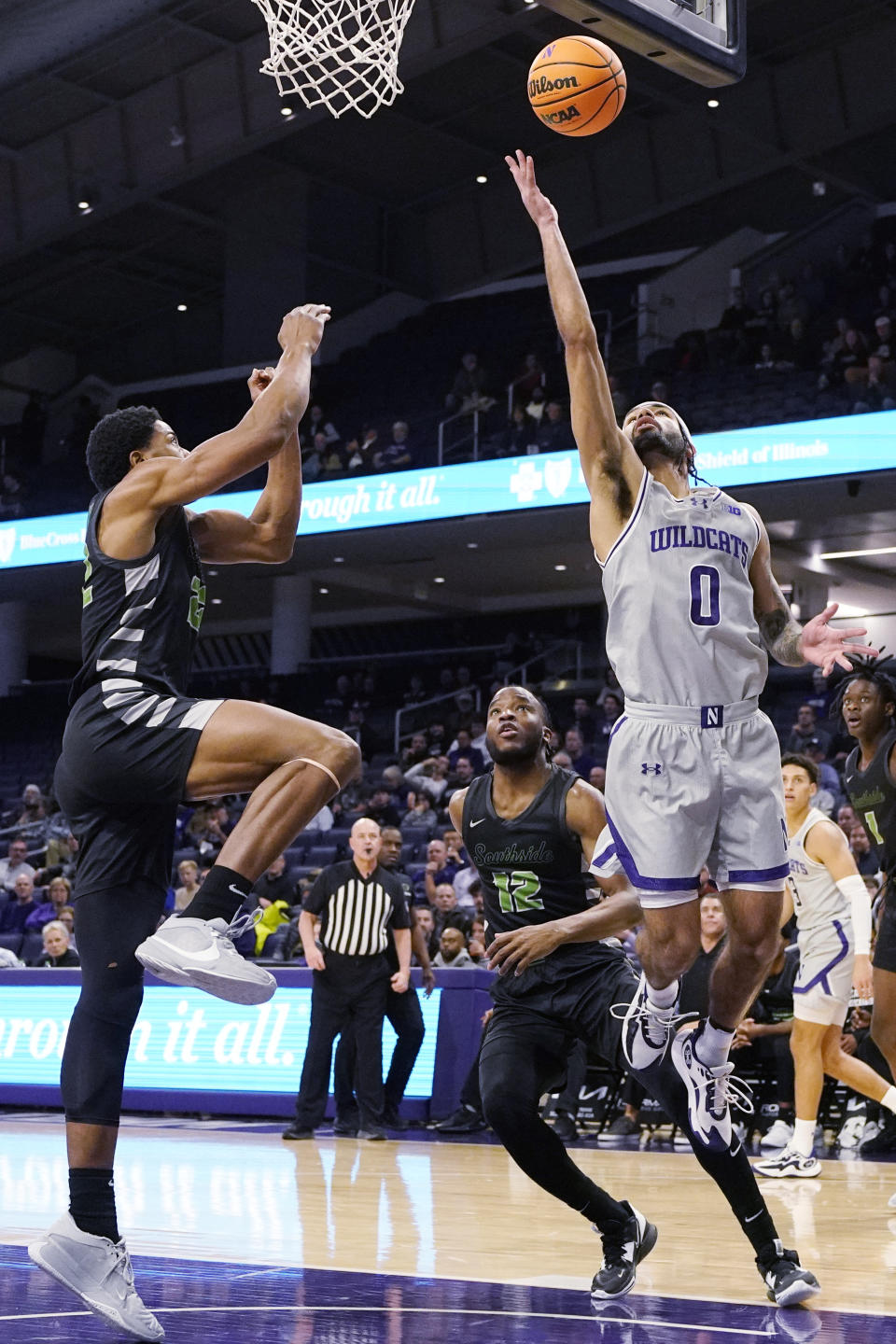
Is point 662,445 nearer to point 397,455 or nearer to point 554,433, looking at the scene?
point 554,433

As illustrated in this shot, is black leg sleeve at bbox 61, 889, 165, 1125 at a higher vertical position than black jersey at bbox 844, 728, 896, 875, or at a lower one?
lower

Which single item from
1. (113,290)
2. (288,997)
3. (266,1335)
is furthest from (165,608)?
(113,290)

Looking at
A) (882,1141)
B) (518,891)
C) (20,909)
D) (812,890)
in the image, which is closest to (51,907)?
(20,909)

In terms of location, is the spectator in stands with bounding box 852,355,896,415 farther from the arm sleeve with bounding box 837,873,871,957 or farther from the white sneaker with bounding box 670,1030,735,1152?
the white sneaker with bounding box 670,1030,735,1152

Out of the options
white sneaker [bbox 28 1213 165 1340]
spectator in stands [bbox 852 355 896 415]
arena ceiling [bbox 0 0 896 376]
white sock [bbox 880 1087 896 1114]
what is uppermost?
arena ceiling [bbox 0 0 896 376]

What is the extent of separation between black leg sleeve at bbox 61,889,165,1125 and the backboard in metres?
4.28

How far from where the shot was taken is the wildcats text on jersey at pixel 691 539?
4832mm

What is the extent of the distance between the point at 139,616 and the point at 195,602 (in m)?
0.22

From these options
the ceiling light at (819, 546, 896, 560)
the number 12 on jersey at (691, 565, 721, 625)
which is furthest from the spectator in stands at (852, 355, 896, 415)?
the number 12 on jersey at (691, 565, 721, 625)

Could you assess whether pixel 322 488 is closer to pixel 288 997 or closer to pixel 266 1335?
Answer: pixel 288 997

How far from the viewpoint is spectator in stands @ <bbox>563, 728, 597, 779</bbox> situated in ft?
62.6

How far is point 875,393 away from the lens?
1994 cm

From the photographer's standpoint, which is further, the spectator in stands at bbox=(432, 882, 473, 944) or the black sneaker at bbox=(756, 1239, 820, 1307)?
the spectator in stands at bbox=(432, 882, 473, 944)

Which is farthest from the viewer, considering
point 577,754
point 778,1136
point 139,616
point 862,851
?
point 577,754
